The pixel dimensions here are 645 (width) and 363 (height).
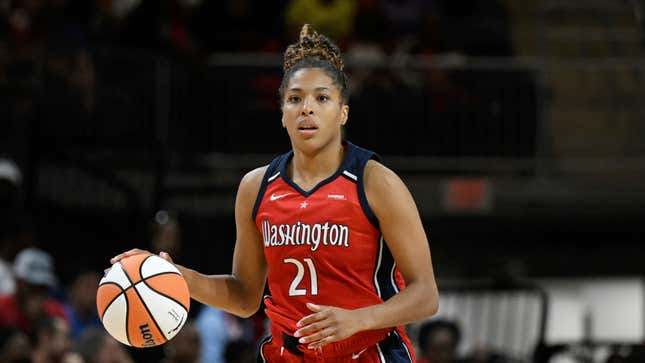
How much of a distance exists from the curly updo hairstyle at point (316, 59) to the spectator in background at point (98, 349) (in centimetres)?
358

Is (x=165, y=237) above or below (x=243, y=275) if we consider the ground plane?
below

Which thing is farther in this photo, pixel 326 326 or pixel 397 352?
pixel 397 352

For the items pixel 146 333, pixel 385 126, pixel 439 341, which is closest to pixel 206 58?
pixel 385 126

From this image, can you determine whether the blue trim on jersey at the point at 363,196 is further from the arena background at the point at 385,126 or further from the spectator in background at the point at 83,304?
the arena background at the point at 385,126

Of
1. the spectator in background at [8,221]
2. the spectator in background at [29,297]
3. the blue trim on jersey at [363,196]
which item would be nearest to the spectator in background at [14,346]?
the spectator in background at [29,297]

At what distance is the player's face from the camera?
18.1 feet

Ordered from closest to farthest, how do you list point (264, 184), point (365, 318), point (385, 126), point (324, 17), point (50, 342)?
point (365, 318) < point (264, 184) < point (50, 342) < point (385, 126) < point (324, 17)

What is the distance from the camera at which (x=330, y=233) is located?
546 cm

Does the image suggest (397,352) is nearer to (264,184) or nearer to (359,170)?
(359,170)

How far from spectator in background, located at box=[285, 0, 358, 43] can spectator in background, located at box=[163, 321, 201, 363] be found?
186 inches

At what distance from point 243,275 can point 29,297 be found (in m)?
4.14

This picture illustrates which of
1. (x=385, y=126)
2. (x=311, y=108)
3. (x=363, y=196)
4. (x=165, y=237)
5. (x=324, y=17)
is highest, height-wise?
(x=324, y=17)

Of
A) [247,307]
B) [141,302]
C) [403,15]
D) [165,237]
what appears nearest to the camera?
[141,302]

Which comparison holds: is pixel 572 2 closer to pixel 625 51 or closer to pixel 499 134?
pixel 625 51
